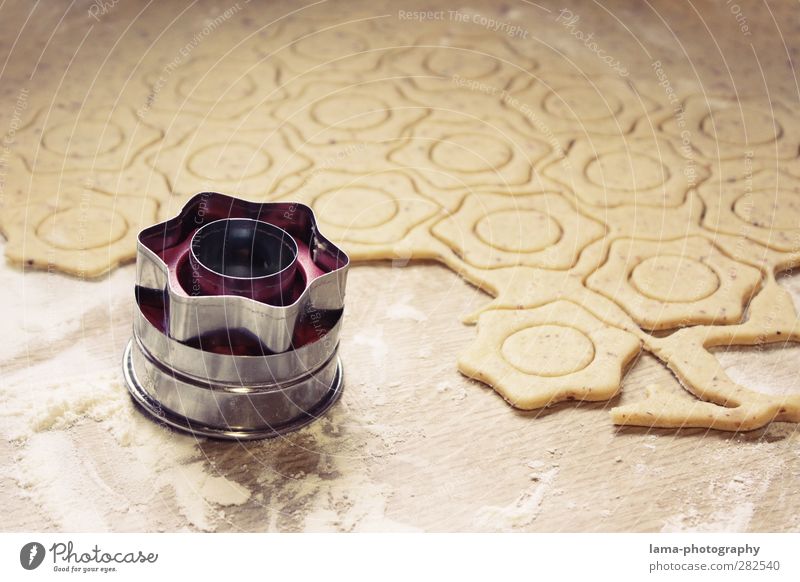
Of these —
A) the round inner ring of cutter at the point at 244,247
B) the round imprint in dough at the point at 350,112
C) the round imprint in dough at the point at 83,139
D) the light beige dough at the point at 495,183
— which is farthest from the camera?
the round imprint in dough at the point at 350,112

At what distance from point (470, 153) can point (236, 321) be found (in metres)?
0.76

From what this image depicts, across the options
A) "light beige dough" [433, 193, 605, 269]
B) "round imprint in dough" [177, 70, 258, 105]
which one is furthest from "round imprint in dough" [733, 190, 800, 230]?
"round imprint in dough" [177, 70, 258, 105]

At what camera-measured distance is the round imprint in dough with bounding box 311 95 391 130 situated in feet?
5.73

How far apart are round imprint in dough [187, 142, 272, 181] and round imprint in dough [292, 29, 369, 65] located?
0.40 metres

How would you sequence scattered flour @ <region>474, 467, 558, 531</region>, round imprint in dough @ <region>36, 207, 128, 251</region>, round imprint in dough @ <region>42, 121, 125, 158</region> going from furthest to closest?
1. round imprint in dough @ <region>42, 121, 125, 158</region>
2. round imprint in dough @ <region>36, 207, 128, 251</region>
3. scattered flour @ <region>474, 467, 558, 531</region>

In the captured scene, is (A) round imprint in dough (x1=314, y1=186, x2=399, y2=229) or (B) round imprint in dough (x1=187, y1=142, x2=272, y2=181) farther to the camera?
(B) round imprint in dough (x1=187, y1=142, x2=272, y2=181)

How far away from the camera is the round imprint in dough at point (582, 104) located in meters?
1.79

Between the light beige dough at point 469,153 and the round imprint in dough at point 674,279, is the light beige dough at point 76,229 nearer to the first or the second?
the light beige dough at point 469,153

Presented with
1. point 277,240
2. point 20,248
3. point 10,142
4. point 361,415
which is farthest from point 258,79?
point 361,415

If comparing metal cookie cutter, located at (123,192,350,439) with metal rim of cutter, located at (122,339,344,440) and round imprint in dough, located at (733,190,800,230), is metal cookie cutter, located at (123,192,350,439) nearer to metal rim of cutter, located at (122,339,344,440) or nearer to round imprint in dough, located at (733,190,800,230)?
metal rim of cutter, located at (122,339,344,440)

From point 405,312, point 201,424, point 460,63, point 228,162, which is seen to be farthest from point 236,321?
point 460,63

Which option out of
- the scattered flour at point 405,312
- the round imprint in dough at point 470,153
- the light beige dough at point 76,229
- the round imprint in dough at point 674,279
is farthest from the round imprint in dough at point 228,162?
the round imprint in dough at point 674,279

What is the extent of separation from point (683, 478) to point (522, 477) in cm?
18

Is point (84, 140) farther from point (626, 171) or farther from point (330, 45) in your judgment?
point (626, 171)
